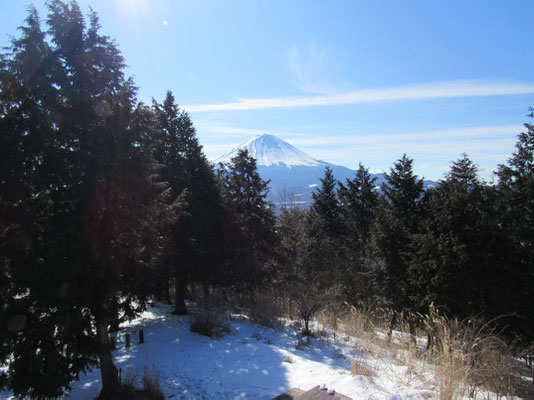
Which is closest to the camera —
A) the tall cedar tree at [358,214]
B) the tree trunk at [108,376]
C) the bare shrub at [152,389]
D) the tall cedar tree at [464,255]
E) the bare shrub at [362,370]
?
the bare shrub at [362,370]

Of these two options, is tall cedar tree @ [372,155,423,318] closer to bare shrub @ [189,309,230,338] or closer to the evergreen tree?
bare shrub @ [189,309,230,338]

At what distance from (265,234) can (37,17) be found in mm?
10687

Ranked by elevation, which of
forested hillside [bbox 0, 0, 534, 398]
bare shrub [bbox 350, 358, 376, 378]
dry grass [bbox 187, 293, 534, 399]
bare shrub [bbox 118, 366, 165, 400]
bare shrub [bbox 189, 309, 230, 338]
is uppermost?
forested hillside [bbox 0, 0, 534, 398]

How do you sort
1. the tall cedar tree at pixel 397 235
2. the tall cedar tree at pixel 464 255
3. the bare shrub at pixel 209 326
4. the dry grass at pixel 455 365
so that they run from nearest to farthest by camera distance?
the dry grass at pixel 455 365
the bare shrub at pixel 209 326
the tall cedar tree at pixel 464 255
the tall cedar tree at pixel 397 235

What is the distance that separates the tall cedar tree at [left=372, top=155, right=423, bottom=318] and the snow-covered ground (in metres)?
4.85

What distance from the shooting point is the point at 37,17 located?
5461 mm

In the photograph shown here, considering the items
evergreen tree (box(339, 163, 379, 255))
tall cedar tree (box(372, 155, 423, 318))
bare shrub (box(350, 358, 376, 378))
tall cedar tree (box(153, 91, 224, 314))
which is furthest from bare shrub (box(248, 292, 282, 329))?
evergreen tree (box(339, 163, 379, 255))

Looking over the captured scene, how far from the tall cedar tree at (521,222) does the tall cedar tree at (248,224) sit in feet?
28.6

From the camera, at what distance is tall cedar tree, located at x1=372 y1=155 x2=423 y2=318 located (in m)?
12.7

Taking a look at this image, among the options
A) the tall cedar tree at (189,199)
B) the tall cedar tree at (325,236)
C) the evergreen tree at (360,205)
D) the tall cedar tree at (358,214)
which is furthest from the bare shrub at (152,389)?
the evergreen tree at (360,205)

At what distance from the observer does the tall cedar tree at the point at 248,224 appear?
43.4 feet

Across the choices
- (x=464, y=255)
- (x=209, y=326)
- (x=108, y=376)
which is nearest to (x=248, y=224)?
(x=209, y=326)

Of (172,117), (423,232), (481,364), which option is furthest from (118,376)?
(423,232)

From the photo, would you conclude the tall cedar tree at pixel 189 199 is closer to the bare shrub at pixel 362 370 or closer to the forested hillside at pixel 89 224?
the forested hillside at pixel 89 224
